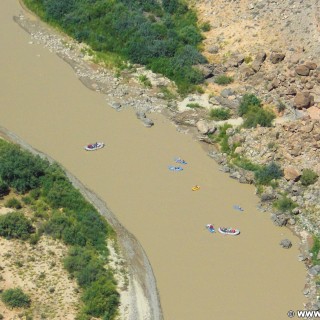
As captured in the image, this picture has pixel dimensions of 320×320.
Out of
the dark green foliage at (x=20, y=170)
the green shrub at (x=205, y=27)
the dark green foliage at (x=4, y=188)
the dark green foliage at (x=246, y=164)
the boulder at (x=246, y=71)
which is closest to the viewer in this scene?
the dark green foliage at (x=4, y=188)

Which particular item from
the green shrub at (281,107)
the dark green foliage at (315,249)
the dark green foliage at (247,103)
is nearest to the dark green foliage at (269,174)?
the dark green foliage at (315,249)

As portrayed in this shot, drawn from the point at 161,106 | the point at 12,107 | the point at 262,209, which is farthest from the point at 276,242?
the point at 12,107

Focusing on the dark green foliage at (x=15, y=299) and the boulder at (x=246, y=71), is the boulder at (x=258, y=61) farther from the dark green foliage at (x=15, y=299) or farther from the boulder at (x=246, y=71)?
the dark green foliage at (x=15, y=299)

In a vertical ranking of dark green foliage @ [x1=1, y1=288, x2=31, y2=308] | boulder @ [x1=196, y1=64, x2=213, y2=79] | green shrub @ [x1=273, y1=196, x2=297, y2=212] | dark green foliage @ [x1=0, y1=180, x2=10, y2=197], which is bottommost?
green shrub @ [x1=273, y1=196, x2=297, y2=212]

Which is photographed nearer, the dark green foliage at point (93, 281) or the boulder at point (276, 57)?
the dark green foliage at point (93, 281)

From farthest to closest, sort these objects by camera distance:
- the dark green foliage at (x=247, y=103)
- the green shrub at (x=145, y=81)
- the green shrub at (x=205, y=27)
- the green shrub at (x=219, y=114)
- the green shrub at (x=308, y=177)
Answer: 1. the green shrub at (x=205, y=27)
2. the green shrub at (x=145, y=81)
3. the green shrub at (x=219, y=114)
4. the dark green foliage at (x=247, y=103)
5. the green shrub at (x=308, y=177)

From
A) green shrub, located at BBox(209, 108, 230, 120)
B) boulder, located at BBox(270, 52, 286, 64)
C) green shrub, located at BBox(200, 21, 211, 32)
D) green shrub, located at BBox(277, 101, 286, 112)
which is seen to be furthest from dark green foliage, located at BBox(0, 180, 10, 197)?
green shrub, located at BBox(200, 21, 211, 32)

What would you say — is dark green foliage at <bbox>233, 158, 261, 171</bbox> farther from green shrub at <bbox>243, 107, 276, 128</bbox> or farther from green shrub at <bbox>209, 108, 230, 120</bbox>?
green shrub at <bbox>209, 108, 230, 120</bbox>
